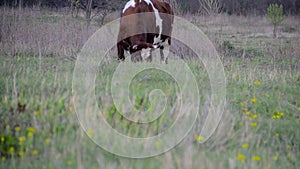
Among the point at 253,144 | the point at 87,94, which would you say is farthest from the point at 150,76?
the point at 253,144

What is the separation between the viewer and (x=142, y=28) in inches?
348

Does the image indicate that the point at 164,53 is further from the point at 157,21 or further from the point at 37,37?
the point at 37,37

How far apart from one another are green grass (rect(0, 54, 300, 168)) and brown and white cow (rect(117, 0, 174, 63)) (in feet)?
6.48

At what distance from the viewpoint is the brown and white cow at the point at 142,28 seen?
8.08m

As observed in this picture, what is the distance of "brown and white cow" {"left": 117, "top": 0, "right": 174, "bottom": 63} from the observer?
808 centimetres

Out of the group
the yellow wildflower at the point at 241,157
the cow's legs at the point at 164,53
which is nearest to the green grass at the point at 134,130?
the yellow wildflower at the point at 241,157

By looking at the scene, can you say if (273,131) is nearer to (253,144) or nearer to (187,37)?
(253,144)

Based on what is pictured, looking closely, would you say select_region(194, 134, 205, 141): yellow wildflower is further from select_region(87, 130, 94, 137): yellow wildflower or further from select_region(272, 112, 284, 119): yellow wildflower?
select_region(272, 112, 284, 119): yellow wildflower

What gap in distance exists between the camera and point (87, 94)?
4.84m

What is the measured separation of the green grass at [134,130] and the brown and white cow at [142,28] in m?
1.97

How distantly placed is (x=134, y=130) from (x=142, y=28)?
5.09m

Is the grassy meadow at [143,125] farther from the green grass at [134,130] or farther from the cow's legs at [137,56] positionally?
the cow's legs at [137,56]

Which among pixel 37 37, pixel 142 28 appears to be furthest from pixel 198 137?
pixel 37 37

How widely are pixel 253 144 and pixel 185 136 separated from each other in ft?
2.20
